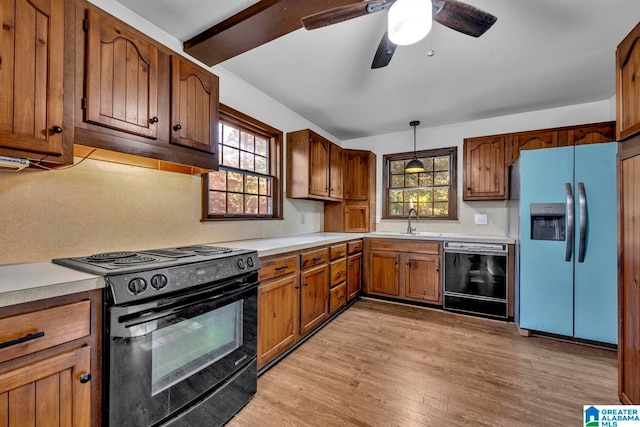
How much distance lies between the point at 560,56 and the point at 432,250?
2.17 metres

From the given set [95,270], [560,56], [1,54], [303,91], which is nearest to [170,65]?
[1,54]

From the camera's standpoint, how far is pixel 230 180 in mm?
2621

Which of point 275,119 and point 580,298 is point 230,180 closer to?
point 275,119

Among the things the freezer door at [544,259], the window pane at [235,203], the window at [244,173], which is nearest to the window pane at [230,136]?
the window at [244,173]

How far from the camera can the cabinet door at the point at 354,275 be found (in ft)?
11.0

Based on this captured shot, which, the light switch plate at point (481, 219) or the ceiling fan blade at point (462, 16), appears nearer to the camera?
the ceiling fan blade at point (462, 16)

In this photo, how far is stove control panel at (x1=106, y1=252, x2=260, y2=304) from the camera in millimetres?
1120

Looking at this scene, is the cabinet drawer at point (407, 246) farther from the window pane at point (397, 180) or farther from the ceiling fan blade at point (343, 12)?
the ceiling fan blade at point (343, 12)

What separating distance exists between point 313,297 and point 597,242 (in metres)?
2.56

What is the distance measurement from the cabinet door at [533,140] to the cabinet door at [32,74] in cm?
416

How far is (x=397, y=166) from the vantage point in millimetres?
4344

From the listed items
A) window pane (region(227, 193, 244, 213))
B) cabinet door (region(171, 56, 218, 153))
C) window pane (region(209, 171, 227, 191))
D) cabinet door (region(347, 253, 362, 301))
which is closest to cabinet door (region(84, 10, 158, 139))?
cabinet door (region(171, 56, 218, 153))

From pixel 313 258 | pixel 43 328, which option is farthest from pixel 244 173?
pixel 43 328

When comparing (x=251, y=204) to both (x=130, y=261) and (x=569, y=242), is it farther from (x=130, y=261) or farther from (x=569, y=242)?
(x=569, y=242)
